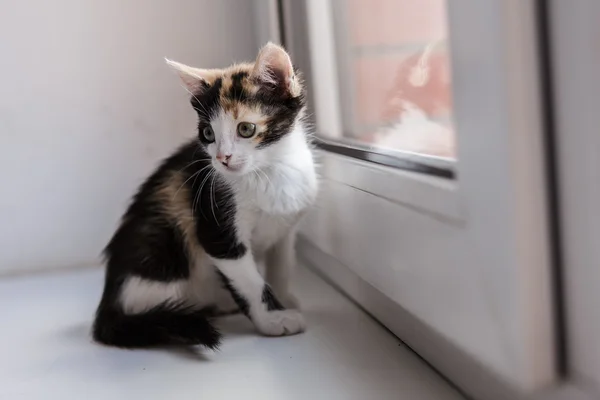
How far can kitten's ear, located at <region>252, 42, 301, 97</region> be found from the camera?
796 millimetres

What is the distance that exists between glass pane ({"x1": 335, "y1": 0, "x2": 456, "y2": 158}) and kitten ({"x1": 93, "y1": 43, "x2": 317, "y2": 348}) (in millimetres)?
109

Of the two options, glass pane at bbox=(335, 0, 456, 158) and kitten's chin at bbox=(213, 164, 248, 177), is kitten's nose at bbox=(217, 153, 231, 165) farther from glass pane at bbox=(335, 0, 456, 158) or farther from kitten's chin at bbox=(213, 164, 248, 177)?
glass pane at bbox=(335, 0, 456, 158)

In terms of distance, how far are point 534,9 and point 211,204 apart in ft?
1.81

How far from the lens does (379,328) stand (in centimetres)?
79

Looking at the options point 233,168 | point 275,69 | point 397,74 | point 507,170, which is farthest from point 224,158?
point 507,170

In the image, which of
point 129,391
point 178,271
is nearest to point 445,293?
point 129,391

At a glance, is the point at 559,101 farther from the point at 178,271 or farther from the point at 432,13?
the point at 178,271

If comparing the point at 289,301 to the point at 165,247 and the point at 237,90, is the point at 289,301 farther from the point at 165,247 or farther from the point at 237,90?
the point at 237,90

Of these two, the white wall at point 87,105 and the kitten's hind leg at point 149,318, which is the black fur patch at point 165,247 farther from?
the white wall at point 87,105

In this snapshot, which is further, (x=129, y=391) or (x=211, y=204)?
(x=211, y=204)

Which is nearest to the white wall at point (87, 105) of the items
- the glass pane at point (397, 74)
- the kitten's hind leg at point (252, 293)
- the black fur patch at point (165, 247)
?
the black fur patch at point (165, 247)

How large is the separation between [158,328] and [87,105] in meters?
0.56

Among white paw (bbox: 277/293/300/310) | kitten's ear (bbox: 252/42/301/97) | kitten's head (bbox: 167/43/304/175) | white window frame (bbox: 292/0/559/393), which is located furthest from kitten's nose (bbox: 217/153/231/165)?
white window frame (bbox: 292/0/559/393)

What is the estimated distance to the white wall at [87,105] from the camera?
1.14 meters
